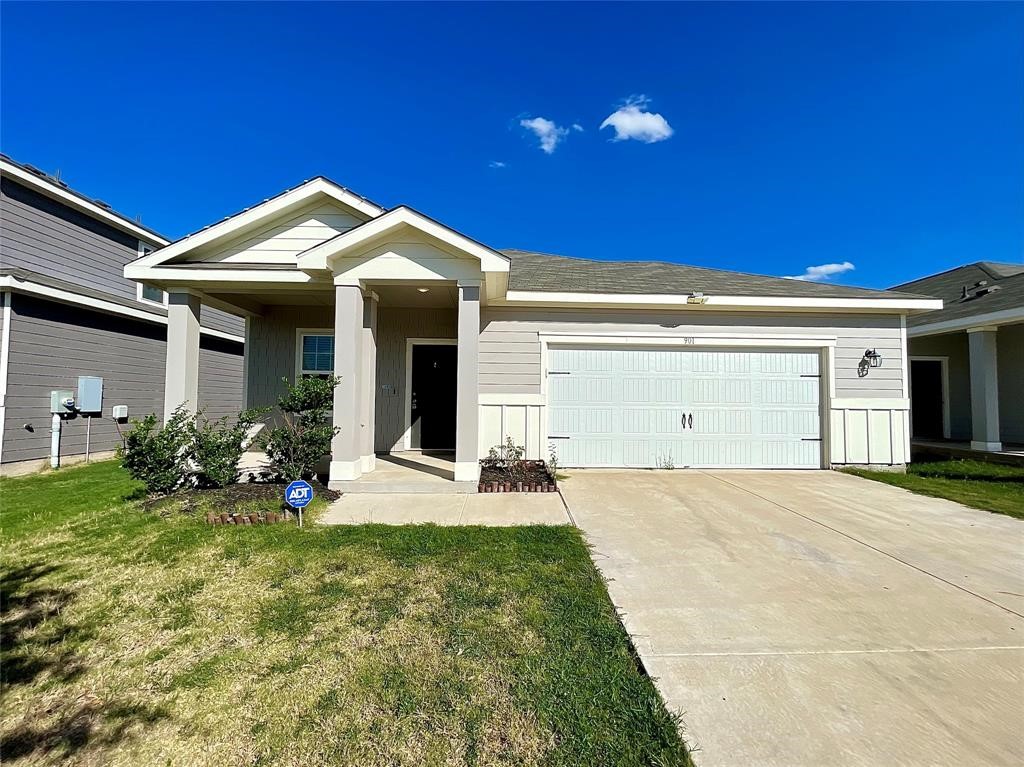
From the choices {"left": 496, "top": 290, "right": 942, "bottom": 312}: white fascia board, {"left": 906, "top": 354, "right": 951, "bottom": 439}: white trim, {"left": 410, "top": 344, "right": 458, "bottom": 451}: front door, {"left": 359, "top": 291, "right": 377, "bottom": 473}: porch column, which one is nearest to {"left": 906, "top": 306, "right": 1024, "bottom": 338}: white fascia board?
{"left": 906, "top": 354, "right": 951, "bottom": 439}: white trim

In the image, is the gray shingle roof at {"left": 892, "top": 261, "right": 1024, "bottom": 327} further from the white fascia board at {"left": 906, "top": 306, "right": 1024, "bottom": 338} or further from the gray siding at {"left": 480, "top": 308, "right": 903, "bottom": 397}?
the gray siding at {"left": 480, "top": 308, "right": 903, "bottom": 397}

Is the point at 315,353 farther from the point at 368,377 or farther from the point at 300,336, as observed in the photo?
the point at 368,377

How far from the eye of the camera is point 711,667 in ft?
7.31

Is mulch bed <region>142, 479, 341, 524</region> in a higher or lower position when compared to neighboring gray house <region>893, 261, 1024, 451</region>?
lower

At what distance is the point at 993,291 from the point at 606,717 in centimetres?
1383

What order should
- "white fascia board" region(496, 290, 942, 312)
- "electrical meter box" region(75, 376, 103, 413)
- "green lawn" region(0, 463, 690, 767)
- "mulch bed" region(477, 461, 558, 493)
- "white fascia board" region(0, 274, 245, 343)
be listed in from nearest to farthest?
"green lawn" region(0, 463, 690, 767)
"mulch bed" region(477, 461, 558, 493)
"white fascia board" region(0, 274, 245, 343)
"white fascia board" region(496, 290, 942, 312)
"electrical meter box" region(75, 376, 103, 413)

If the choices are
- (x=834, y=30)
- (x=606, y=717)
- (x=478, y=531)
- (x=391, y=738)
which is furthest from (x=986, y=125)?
(x=391, y=738)

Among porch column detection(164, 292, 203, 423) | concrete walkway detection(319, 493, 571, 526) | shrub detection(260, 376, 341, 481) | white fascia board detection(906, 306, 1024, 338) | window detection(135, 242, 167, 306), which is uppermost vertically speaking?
window detection(135, 242, 167, 306)

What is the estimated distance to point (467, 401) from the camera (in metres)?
5.95

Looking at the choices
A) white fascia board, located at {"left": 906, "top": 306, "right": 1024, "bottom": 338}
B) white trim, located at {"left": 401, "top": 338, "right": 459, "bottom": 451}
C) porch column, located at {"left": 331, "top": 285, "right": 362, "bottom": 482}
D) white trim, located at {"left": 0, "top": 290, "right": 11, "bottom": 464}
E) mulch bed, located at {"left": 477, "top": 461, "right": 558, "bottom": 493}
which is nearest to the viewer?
porch column, located at {"left": 331, "top": 285, "right": 362, "bottom": 482}

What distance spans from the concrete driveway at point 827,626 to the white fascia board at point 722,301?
3.73m

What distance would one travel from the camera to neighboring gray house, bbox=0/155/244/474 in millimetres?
7570

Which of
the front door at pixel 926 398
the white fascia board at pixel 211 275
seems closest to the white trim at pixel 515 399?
the white fascia board at pixel 211 275

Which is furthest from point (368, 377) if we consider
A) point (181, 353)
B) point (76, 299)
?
point (76, 299)
